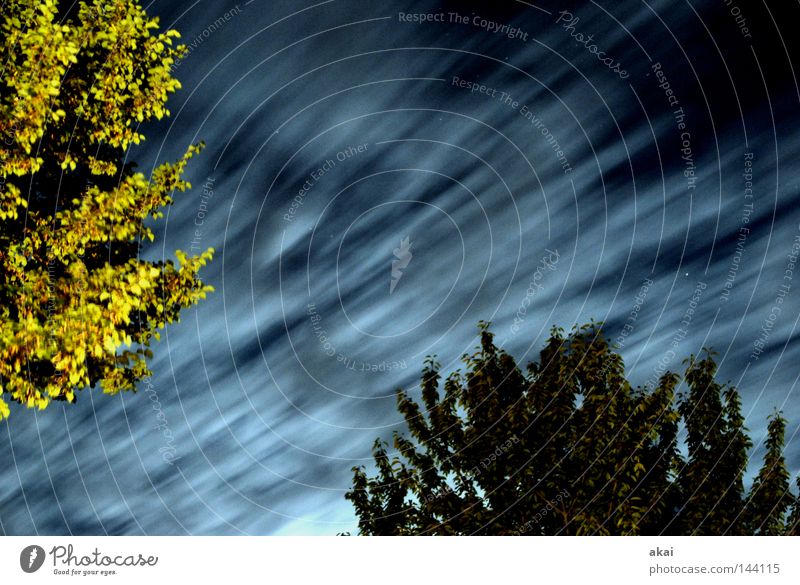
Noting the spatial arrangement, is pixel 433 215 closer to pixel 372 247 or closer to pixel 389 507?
pixel 372 247

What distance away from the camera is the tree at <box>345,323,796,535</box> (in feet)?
41.4

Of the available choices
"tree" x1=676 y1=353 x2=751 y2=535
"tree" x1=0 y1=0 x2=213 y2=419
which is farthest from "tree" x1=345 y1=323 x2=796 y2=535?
"tree" x1=0 y1=0 x2=213 y2=419

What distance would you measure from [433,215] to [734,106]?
4947 mm

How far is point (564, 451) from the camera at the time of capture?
1426 cm

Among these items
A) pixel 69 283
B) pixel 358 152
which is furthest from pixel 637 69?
pixel 69 283

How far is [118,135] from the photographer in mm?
10109
